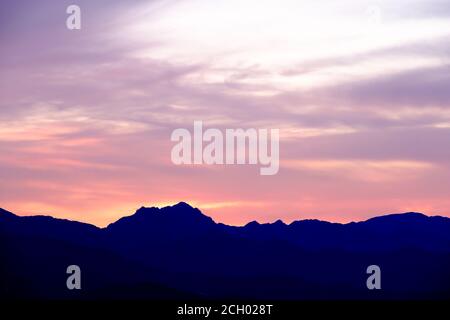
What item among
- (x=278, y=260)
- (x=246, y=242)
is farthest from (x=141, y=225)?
(x=278, y=260)

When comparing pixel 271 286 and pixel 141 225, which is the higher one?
pixel 141 225

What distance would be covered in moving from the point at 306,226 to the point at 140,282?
586 inches

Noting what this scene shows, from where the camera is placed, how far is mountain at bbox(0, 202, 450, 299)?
3266 cm

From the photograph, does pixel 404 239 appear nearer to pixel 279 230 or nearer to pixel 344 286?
pixel 279 230

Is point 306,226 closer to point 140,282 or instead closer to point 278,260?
point 278,260

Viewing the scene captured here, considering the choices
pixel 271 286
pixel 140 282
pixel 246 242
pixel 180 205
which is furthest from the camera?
pixel 180 205

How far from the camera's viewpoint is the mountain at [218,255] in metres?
32.7

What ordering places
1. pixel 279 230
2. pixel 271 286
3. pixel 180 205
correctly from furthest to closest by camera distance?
pixel 180 205 < pixel 279 230 < pixel 271 286

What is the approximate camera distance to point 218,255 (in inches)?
1561

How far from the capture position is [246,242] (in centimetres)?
4188

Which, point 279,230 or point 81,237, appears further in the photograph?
point 279,230
